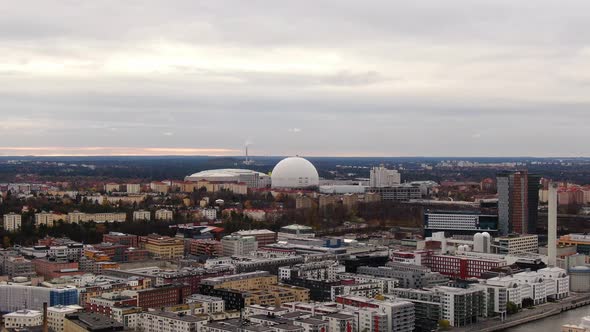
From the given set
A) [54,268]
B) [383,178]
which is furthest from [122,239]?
[383,178]

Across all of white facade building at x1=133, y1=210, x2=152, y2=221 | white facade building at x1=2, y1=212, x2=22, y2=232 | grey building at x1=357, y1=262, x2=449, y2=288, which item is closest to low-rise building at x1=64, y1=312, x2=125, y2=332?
grey building at x1=357, y1=262, x2=449, y2=288

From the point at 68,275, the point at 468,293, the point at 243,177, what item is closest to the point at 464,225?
the point at 468,293

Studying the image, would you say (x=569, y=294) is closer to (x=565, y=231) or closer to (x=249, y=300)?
(x=249, y=300)

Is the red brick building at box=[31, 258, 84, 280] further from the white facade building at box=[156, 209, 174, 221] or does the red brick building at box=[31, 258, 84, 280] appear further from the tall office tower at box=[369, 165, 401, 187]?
the tall office tower at box=[369, 165, 401, 187]

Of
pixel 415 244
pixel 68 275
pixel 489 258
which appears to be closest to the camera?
pixel 68 275

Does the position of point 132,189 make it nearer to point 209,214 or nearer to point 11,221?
point 209,214

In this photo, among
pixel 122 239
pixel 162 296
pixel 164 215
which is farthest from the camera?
pixel 164 215

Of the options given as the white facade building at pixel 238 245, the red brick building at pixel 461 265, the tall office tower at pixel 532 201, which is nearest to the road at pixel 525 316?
the red brick building at pixel 461 265
